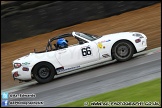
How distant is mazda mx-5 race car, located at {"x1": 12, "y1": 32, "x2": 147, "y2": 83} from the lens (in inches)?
489

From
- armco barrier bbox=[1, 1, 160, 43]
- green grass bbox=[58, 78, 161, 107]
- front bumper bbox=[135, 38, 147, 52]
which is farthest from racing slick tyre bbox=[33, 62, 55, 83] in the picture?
armco barrier bbox=[1, 1, 160, 43]

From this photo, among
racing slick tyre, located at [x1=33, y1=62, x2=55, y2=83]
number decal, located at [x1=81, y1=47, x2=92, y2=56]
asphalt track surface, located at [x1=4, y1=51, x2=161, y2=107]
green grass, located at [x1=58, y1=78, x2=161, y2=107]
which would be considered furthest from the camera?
number decal, located at [x1=81, y1=47, x2=92, y2=56]

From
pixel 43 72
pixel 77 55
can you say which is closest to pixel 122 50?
pixel 77 55

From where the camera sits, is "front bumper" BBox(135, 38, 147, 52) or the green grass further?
"front bumper" BBox(135, 38, 147, 52)

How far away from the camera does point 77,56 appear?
41.1 ft

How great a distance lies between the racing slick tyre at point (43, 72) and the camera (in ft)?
40.7

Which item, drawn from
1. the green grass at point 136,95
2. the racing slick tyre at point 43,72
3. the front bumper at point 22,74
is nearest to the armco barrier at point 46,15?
the front bumper at point 22,74

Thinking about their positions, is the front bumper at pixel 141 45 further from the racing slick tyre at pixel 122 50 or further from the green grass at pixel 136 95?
the green grass at pixel 136 95

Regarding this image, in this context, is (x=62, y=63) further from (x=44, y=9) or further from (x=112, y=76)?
(x=44, y=9)

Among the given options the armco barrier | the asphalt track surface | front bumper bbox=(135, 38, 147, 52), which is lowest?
the asphalt track surface

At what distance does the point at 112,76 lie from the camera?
1094 cm

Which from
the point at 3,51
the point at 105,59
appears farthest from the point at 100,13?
the point at 105,59

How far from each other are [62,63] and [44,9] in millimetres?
6775

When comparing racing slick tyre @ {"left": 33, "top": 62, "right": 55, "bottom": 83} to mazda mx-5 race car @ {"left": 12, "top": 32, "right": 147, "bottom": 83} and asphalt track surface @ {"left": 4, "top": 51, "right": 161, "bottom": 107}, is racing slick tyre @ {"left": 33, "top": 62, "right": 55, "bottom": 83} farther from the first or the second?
asphalt track surface @ {"left": 4, "top": 51, "right": 161, "bottom": 107}
